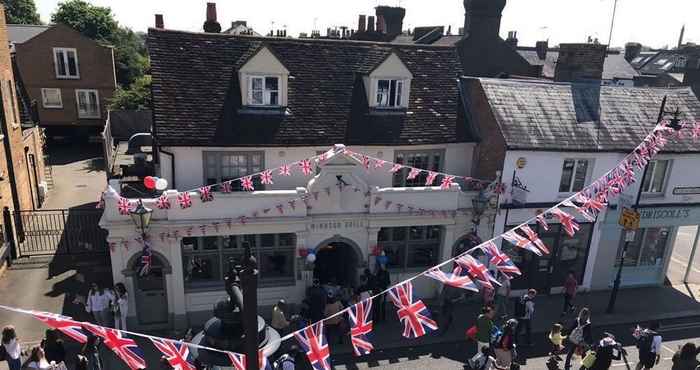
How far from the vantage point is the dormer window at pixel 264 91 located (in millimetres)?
15438

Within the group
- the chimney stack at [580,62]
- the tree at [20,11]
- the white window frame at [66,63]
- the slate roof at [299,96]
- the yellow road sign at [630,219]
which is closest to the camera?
the slate roof at [299,96]

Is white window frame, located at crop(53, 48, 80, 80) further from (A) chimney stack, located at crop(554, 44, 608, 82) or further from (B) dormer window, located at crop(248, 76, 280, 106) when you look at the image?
(A) chimney stack, located at crop(554, 44, 608, 82)

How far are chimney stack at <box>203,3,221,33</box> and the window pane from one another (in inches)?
555

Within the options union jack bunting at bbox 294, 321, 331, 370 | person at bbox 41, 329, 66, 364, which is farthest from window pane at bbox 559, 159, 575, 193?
person at bbox 41, 329, 66, 364

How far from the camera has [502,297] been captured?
52.9 ft

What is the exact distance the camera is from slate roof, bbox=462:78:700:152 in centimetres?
1633

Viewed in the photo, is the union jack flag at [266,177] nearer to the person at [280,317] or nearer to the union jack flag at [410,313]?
the person at [280,317]

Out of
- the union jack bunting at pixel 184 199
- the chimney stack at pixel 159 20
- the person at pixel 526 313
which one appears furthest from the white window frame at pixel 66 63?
the person at pixel 526 313

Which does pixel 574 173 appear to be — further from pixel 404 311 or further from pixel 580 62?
pixel 404 311

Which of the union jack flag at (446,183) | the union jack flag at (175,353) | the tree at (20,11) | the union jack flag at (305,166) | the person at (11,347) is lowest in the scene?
the person at (11,347)

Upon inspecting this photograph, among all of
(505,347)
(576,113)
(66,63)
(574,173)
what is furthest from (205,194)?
(66,63)

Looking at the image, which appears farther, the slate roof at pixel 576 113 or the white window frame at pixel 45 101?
the white window frame at pixel 45 101

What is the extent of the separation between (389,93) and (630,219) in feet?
29.7

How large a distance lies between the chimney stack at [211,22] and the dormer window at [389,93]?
720 cm
